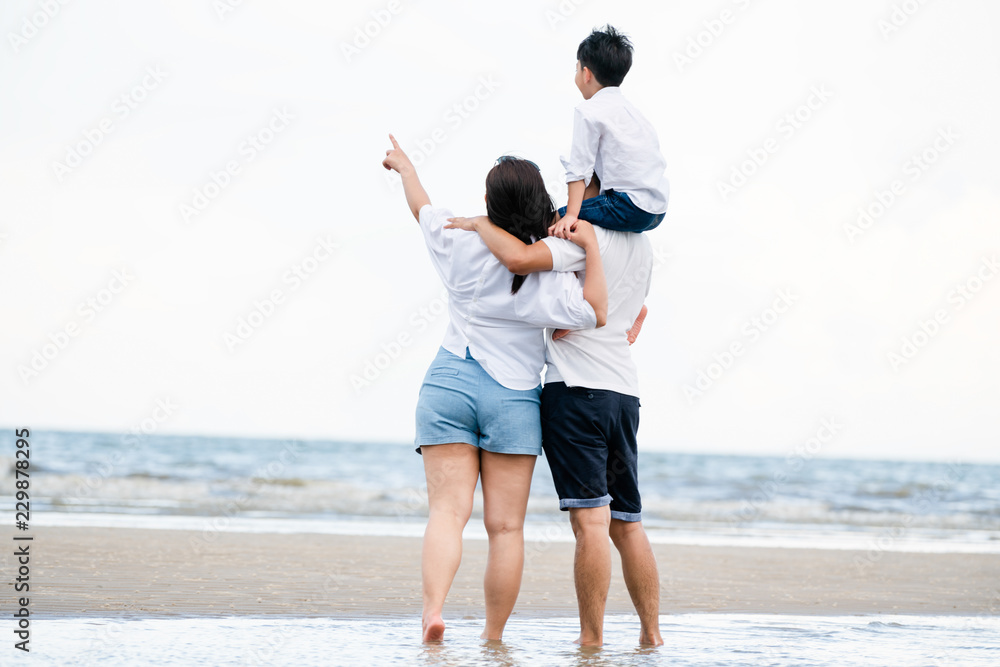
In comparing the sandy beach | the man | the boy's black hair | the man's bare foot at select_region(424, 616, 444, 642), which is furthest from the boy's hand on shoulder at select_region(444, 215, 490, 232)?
the sandy beach

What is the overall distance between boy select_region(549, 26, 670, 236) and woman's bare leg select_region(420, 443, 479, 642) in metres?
0.78

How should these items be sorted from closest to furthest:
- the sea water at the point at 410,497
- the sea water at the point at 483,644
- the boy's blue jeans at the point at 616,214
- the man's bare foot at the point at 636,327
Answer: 1. the sea water at the point at 483,644
2. the boy's blue jeans at the point at 616,214
3. the man's bare foot at the point at 636,327
4. the sea water at the point at 410,497

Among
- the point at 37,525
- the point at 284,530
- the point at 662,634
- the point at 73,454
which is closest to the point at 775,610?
the point at 662,634

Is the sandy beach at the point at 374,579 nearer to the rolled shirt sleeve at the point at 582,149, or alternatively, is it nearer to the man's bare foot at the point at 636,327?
the man's bare foot at the point at 636,327

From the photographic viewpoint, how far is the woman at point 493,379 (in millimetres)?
2705

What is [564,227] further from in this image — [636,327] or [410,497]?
[410,497]

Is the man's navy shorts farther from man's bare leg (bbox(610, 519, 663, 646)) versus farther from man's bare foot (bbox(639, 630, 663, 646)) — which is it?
man's bare foot (bbox(639, 630, 663, 646))

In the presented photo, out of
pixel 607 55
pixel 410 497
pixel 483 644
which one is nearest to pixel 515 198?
pixel 607 55

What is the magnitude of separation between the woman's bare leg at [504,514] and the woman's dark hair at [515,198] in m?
0.55

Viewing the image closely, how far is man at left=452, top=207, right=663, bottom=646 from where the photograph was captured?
274 centimetres

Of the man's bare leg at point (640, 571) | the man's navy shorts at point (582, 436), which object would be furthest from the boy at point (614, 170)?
the man's bare leg at point (640, 571)

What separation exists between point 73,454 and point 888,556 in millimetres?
20014

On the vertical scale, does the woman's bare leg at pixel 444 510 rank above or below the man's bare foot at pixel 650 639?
above

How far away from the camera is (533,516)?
32.7 feet
